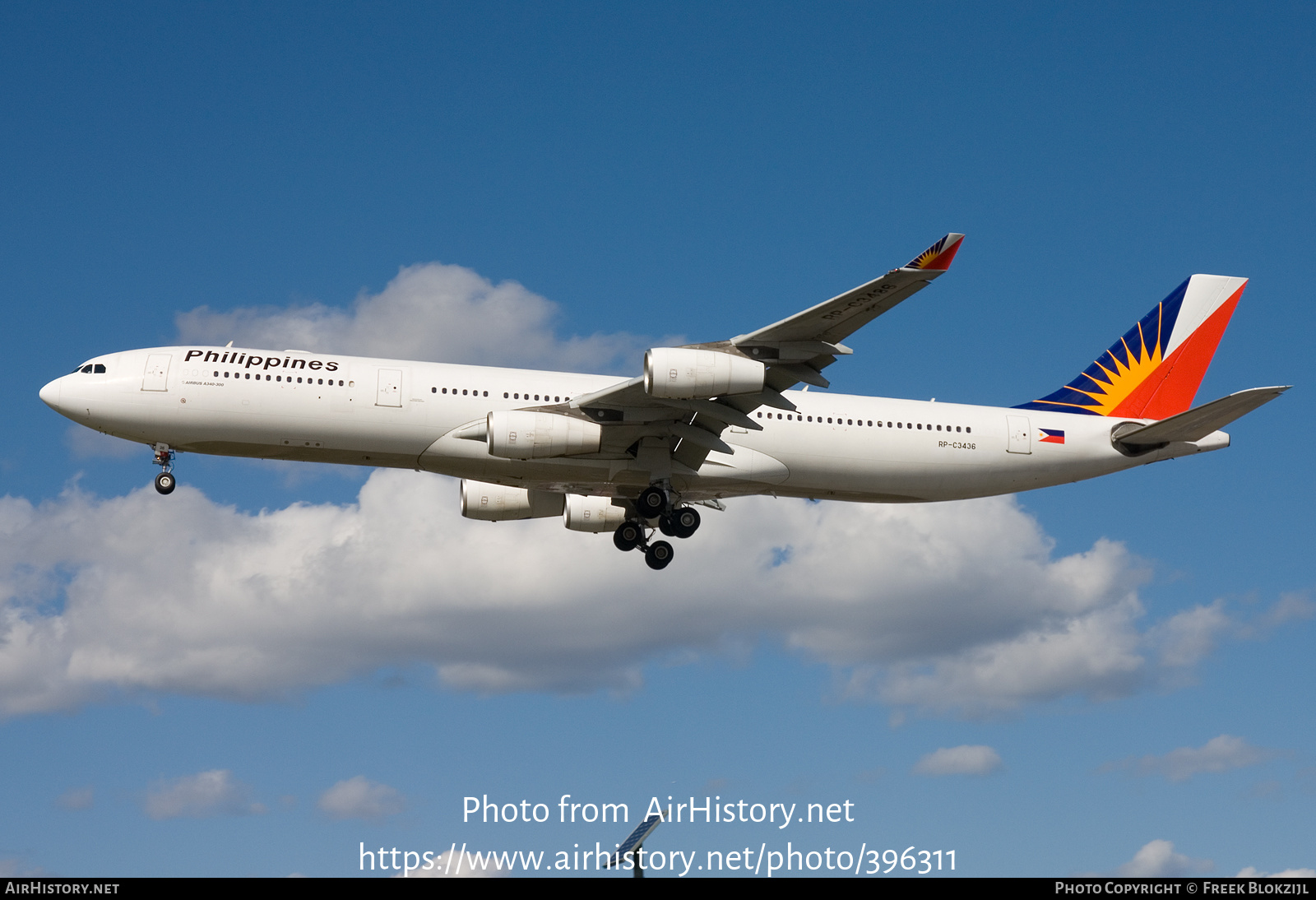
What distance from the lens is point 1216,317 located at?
46219mm

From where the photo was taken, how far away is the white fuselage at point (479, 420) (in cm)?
3531

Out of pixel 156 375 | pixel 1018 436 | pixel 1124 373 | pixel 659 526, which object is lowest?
pixel 659 526

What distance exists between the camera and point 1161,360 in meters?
45.1

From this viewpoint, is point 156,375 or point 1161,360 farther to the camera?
point 1161,360

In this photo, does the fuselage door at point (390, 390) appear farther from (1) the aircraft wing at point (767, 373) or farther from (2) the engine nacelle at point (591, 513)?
(2) the engine nacelle at point (591, 513)

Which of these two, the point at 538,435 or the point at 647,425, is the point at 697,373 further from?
the point at 538,435

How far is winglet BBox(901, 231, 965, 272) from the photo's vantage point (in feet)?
95.7

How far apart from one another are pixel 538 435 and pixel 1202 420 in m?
20.4

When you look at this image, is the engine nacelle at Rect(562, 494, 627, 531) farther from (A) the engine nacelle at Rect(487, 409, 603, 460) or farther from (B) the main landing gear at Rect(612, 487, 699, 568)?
(A) the engine nacelle at Rect(487, 409, 603, 460)

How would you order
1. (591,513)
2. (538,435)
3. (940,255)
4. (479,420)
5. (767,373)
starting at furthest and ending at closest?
(591,513) < (479,420) < (538,435) < (767,373) < (940,255)

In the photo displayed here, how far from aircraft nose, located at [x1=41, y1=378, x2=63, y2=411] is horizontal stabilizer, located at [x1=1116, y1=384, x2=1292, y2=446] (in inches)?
1283

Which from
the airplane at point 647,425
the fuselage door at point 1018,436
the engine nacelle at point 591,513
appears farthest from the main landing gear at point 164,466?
the fuselage door at point 1018,436

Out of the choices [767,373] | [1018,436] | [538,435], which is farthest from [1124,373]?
[538,435]
